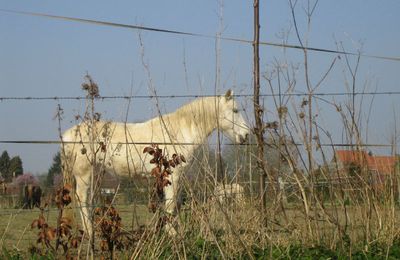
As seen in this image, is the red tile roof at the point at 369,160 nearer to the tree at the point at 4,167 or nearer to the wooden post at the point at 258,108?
the wooden post at the point at 258,108

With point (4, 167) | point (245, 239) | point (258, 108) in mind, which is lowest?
point (245, 239)

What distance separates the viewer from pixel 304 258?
4234mm

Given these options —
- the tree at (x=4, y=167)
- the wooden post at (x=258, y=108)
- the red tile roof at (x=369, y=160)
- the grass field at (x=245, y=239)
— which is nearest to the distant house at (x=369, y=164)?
the red tile roof at (x=369, y=160)

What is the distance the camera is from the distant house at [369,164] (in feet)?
16.2

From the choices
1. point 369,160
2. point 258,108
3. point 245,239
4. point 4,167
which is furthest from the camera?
point 4,167

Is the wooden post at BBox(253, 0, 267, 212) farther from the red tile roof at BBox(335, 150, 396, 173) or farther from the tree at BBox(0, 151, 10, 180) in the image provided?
the tree at BBox(0, 151, 10, 180)

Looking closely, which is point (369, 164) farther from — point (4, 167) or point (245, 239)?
point (4, 167)

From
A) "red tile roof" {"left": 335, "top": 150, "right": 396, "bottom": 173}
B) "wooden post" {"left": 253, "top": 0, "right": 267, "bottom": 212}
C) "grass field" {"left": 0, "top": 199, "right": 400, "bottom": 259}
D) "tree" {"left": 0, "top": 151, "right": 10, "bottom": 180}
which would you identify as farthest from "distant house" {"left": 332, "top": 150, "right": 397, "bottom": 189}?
"tree" {"left": 0, "top": 151, "right": 10, "bottom": 180}

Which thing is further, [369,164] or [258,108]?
[369,164]

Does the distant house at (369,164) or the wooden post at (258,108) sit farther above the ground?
the wooden post at (258,108)

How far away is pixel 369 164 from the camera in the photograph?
523 cm

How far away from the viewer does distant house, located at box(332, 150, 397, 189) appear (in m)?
4.94

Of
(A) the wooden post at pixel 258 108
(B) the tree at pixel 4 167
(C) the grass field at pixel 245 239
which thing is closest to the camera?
(C) the grass field at pixel 245 239

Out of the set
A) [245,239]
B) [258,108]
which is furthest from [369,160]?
[245,239]
